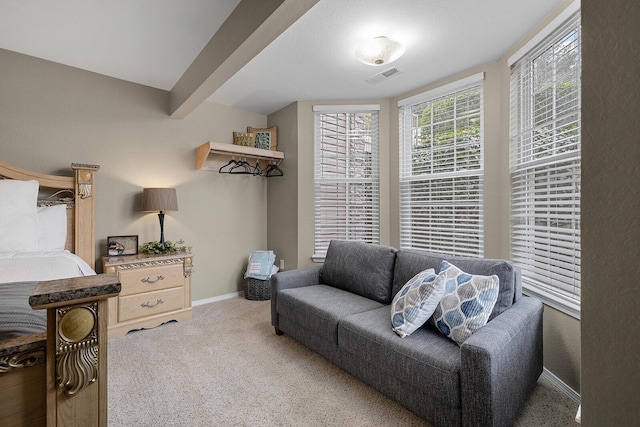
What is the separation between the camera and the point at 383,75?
299 cm

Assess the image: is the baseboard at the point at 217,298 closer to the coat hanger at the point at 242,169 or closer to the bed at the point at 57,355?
the coat hanger at the point at 242,169

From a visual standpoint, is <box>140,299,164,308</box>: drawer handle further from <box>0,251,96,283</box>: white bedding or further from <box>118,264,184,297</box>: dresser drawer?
<box>0,251,96,283</box>: white bedding

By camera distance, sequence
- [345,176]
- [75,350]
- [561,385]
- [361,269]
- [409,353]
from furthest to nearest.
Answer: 1. [345,176]
2. [361,269]
3. [561,385]
4. [409,353]
5. [75,350]

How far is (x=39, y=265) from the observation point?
6.11 feet

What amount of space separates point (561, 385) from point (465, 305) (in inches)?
38.4

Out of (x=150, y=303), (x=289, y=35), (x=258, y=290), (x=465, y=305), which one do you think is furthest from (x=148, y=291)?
(x=465, y=305)

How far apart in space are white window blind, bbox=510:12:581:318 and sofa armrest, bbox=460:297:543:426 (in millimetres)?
518

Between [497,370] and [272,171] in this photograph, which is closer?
[497,370]

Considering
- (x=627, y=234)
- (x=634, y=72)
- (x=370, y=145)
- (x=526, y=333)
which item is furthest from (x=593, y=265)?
(x=370, y=145)

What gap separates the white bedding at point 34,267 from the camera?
1.61 m

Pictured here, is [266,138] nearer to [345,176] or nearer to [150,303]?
[345,176]

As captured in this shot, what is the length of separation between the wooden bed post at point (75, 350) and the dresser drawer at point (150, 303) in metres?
2.36

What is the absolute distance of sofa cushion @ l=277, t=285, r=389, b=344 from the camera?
2.23 meters

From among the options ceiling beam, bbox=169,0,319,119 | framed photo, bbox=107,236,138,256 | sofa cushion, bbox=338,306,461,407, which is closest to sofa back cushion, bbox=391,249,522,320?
sofa cushion, bbox=338,306,461,407
